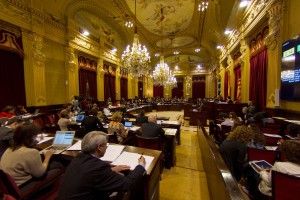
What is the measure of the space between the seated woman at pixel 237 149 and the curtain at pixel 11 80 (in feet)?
21.8

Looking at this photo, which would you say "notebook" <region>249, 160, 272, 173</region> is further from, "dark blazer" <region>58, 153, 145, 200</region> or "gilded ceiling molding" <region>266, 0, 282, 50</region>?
"gilded ceiling molding" <region>266, 0, 282, 50</region>

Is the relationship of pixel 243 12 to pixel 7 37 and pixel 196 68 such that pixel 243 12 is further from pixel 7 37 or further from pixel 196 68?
pixel 196 68

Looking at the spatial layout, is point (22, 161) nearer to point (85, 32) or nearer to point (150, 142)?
point (150, 142)

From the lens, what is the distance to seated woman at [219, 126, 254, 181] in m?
2.26

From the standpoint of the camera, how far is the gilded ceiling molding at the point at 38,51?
5934 mm

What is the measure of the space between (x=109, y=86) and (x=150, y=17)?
5.48 m

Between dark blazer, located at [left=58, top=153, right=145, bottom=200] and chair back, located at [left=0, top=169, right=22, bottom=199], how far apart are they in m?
0.56

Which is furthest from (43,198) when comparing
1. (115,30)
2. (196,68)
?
(196,68)

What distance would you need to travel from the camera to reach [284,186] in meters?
1.33

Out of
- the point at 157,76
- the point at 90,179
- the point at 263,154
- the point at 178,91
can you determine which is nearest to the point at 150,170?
the point at 90,179

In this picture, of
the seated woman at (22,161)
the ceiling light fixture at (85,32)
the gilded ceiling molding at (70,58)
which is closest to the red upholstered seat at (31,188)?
the seated woman at (22,161)

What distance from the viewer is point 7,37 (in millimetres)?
5141

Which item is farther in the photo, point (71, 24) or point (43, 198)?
point (71, 24)

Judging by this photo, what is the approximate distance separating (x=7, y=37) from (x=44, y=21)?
68.5 inches
